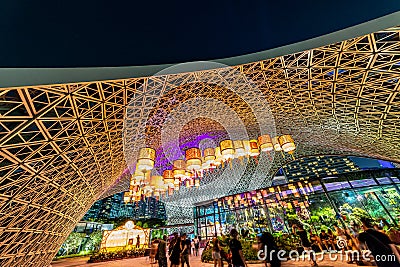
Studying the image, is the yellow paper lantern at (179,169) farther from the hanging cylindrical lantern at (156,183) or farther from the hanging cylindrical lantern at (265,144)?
the hanging cylindrical lantern at (265,144)

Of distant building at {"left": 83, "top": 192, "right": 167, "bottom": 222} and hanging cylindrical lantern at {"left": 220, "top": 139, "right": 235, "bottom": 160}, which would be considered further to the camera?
distant building at {"left": 83, "top": 192, "right": 167, "bottom": 222}

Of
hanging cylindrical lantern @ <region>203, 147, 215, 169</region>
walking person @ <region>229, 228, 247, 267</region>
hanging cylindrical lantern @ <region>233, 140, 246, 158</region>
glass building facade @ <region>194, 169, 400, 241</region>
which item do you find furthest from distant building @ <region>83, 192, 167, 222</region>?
walking person @ <region>229, 228, 247, 267</region>

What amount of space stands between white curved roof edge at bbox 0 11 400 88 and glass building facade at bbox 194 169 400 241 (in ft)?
39.2

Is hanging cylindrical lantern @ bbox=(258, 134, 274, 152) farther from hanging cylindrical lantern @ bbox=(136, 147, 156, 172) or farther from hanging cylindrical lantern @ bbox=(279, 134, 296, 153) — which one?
hanging cylindrical lantern @ bbox=(136, 147, 156, 172)

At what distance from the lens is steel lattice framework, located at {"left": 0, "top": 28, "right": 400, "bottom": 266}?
250 inches

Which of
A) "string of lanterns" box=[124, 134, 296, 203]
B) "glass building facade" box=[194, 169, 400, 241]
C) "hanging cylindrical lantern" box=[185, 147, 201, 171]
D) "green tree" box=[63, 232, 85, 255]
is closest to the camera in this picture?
"string of lanterns" box=[124, 134, 296, 203]

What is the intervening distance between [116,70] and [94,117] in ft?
9.05

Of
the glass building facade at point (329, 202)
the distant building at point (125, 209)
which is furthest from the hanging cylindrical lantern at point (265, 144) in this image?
the distant building at point (125, 209)

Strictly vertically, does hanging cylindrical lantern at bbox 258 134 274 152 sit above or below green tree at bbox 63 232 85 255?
above

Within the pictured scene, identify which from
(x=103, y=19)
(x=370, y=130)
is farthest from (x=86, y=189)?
(x=370, y=130)

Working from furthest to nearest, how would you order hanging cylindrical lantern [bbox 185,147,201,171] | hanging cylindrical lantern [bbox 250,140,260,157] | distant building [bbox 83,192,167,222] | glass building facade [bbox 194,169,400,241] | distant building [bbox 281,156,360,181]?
distant building [bbox 281,156,360,181] → distant building [bbox 83,192,167,222] → glass building facade [bbox 194,169,400,241] → hanging cylindrical lantern [bbox 250,140,260,157] → hanging cylindrical lantern [bbox 185,147,201,171]

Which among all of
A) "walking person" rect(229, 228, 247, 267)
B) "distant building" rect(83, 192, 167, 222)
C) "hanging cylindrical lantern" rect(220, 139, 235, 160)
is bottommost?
"walking person" rect(229, 228, 247, 267)

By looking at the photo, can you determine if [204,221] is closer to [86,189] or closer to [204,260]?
[204,260]

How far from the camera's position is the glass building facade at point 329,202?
13762 millimetres
